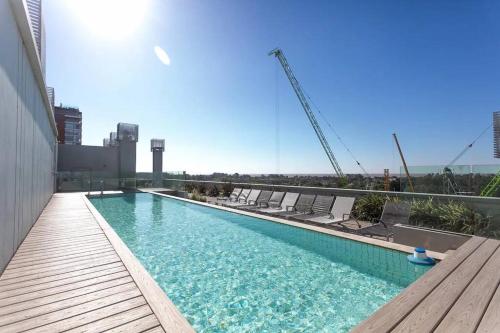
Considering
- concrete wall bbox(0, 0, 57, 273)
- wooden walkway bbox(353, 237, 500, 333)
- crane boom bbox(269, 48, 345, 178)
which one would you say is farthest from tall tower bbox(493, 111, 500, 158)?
concrete wall bbox(0, 0, 57, 273)

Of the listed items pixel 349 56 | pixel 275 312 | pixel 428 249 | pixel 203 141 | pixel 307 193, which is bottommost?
pixel 275 312

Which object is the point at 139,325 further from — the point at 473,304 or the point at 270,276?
the point at 473,304

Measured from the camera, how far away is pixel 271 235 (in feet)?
20.3

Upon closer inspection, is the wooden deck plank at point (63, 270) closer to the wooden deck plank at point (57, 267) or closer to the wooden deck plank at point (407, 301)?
the wooden deck plank at point (57, 267)

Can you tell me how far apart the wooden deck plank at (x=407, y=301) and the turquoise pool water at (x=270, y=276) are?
76 cm

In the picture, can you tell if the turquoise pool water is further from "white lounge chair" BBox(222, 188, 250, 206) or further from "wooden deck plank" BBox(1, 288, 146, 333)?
"white lounge chair" BBox(222, 188, 250, 206)

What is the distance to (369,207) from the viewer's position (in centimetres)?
728

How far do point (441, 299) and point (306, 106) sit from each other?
37.0m

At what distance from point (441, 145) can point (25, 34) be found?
28.5 m

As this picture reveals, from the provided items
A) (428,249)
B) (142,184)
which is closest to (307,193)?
(428,249)

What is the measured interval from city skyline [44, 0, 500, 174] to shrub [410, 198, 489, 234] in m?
5.74

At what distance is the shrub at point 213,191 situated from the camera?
14.7 meters

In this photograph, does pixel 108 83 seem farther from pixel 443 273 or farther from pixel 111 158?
pixel 111 158

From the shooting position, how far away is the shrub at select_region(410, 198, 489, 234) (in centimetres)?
507
